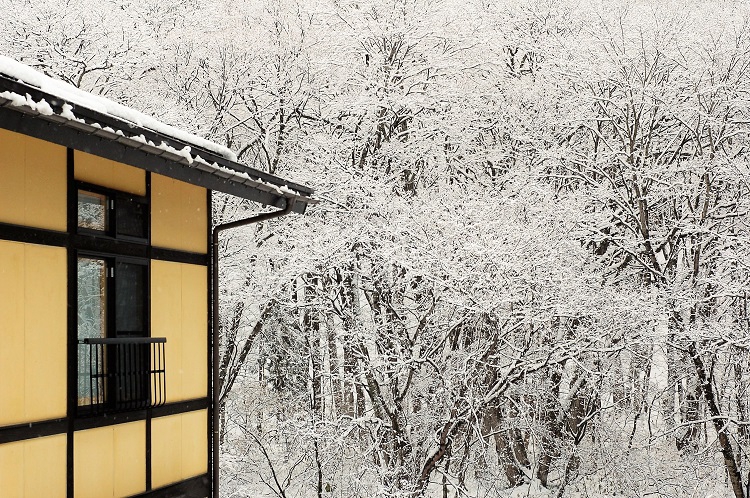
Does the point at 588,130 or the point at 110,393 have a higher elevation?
the point at 588,130

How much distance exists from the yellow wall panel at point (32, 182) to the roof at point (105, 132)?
0.43 m

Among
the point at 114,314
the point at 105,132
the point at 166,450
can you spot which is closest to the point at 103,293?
the point at 114,314

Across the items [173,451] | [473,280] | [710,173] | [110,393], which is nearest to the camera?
[110,393]

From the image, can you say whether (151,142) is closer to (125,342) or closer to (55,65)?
(125,342)

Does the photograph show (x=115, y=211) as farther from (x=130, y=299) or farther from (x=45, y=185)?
Answer: (x=45, y=185)

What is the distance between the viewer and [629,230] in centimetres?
1396

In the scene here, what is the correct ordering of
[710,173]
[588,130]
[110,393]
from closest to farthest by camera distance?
[110,393] → [710,173] → [588,130]

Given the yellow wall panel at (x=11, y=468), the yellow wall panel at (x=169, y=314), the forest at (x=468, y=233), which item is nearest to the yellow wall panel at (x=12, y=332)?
the yellow wall panel at (x=11, y=468)

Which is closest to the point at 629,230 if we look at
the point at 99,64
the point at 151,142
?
the point at 99,64

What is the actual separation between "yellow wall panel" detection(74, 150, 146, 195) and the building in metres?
0.01

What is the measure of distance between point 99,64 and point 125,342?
10340mm

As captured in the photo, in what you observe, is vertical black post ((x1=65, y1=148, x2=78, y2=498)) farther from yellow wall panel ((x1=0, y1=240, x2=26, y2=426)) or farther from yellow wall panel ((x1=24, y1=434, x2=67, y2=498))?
yellow wall panel ((x1=0, y1=240, x2=26, y2=426))

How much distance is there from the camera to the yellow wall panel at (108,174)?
5.55m

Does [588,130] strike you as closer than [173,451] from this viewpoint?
No
